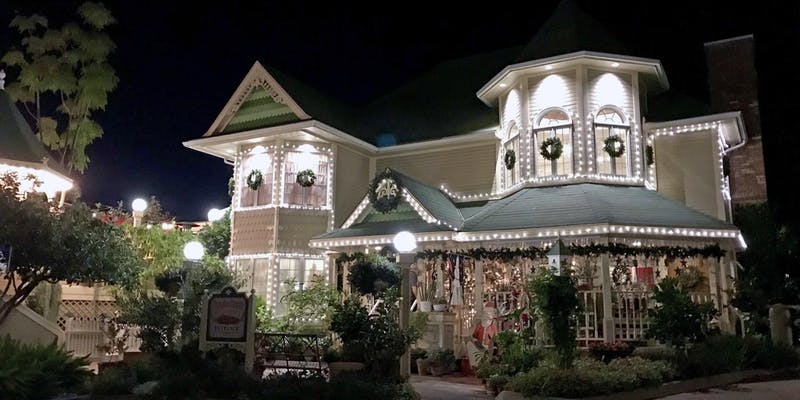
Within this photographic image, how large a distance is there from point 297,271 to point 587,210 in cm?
874

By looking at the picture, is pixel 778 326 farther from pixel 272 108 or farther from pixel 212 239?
pixel 212 239

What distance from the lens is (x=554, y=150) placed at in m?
18.0

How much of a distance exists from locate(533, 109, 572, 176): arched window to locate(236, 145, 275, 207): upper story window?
787cm

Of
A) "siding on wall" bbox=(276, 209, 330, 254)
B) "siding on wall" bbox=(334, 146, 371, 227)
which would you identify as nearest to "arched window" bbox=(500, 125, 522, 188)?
"siding on wall" bbox=(334, 146, 371, 227)

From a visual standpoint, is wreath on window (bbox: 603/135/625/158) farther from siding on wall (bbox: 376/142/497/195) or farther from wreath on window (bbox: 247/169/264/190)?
wreath on window (bbox: 247/169/264/190)

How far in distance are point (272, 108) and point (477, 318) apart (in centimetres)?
941

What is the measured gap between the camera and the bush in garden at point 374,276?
492 inches

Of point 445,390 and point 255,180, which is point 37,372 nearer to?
point 445,390

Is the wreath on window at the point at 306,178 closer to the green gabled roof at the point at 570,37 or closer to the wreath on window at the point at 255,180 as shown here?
the wreath on window at the point at 255,180

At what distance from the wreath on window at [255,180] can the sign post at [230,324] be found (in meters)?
9.98

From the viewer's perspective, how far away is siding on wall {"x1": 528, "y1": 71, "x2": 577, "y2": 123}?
1816cm

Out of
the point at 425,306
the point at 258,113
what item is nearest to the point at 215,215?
the point at 258,113

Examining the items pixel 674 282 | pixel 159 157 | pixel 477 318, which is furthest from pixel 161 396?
pixel 159 157

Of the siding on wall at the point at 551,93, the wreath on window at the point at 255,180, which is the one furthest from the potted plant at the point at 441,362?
the wreath on window at the point at 255,180
